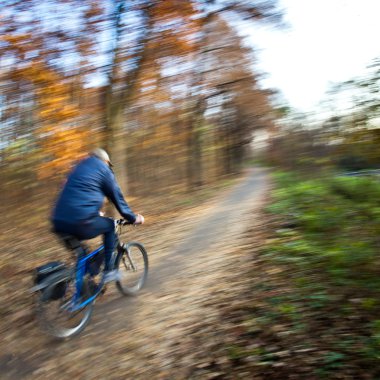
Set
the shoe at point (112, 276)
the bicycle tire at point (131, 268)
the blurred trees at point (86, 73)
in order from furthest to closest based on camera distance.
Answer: the blurred trees at point (86, 73) → the bicycle tire at point (131, 268) → the shoe at point (112, 276)

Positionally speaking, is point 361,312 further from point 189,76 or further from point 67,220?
point 189,76

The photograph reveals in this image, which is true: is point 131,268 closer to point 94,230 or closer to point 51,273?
point 94,230

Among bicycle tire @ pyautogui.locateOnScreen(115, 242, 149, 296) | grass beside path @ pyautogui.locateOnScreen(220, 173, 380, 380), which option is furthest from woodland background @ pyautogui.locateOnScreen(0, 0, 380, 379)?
bicycle tire @ pyautogui.locateOnScreen(115, 242, 149, 296)

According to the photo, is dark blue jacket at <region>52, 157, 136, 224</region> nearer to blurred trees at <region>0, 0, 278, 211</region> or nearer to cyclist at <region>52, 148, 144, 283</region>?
cyclist at <region>52, 148, 144, 283</region>

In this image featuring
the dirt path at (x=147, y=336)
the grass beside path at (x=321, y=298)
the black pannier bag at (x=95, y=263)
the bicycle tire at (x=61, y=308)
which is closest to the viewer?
the grass beside path at (x=321, y=298)

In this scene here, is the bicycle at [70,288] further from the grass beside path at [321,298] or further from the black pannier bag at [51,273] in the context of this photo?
the grass beside path at [321,298]

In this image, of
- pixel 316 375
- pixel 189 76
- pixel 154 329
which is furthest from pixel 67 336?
pixel 189 76

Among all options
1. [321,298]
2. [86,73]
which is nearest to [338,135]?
[321,298]

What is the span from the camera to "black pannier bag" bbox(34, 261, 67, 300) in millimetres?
4453

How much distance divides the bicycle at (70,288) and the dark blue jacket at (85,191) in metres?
0.33

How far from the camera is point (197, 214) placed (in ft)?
42.5

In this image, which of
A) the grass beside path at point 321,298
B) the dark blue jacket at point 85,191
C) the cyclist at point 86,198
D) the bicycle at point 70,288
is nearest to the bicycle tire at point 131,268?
the bicycle at point 70,288

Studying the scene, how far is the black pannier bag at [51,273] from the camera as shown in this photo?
4.45 meters

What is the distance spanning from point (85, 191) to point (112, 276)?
131 cm
